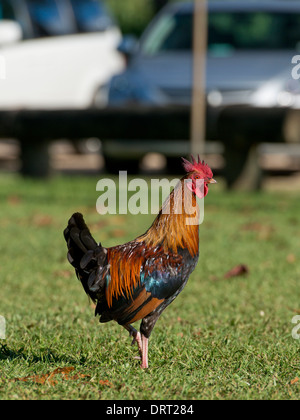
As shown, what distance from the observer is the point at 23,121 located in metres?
11.4

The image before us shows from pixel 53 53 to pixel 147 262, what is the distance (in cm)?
1016

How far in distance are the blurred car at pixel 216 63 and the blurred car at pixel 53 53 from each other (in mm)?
1235

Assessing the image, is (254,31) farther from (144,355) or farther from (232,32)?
(144,355)

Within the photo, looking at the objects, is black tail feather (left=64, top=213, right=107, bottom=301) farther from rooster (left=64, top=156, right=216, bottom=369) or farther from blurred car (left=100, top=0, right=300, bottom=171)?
blurred car (left=100, top=0, right=300, bottom=171)

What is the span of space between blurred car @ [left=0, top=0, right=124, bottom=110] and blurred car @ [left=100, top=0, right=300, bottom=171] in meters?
1.24

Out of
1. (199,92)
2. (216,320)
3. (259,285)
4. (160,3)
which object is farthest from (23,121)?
(160,3)

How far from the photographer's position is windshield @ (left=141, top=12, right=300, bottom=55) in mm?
11852

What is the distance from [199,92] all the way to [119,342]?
6.32 m

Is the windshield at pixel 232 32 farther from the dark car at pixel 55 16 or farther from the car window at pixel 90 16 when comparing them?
the car window at pixel 90 16

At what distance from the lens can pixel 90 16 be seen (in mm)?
14812

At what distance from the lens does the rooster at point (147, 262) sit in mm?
3801

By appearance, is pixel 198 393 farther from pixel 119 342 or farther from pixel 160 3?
pixel 160 3
